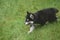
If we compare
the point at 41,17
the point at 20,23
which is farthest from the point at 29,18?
the point at 20,23

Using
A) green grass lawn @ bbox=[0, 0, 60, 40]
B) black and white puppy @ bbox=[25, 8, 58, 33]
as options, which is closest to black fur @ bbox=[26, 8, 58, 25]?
black and white puppy @ bbox=[25, 8, 58, 33]

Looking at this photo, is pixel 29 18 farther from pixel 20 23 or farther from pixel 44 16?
pixel 20 23

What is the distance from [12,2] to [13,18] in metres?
0.53

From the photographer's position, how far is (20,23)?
3.07 m

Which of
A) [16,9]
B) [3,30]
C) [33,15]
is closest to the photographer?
[33,15]

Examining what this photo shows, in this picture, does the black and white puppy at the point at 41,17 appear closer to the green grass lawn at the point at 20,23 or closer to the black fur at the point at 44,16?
the black fur at the point at 44,16

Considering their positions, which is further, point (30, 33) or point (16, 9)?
point (16, 9)

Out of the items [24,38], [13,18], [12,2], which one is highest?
[12,2]

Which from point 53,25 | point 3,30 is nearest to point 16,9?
point 3,30

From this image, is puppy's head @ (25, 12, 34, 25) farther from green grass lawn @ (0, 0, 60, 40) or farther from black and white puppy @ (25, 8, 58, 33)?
green grass lawn @ (0, 0, 60, 40)

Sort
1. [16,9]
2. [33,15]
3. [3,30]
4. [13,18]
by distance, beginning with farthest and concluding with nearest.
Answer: [16,9]
[13,18]
[3,30]
[33,15]

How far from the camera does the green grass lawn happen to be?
9.30 feet

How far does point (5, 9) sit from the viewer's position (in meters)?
3.44

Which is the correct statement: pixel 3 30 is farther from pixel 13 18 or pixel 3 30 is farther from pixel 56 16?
pixel 56 16
